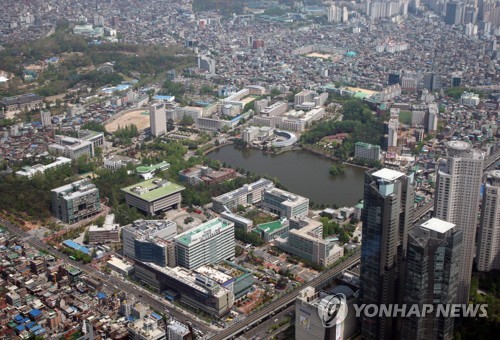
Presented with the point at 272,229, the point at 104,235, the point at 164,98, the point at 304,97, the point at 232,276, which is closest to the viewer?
the point at 232,276

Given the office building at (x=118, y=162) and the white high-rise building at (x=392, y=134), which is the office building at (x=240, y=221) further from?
the white high-rise building at (x=392, y=134)

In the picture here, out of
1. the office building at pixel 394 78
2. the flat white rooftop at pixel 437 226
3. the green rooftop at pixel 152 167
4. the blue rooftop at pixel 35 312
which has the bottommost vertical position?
the blue rooftop at pixel 35 312

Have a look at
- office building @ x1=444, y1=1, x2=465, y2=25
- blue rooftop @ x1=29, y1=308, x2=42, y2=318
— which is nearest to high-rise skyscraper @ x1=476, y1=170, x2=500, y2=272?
blue rooftop @ x1=29, y1=308, x2=42, y2=318

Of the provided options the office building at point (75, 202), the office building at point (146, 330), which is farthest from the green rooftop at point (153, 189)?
the office building at point (146, 330)

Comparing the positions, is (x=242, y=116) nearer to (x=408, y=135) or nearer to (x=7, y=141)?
(x=408, y=135)

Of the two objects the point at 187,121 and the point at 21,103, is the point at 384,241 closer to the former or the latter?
the point at 187,121

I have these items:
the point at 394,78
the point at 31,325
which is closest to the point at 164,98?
the point at 394,78

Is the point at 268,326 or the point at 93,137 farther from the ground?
the point at 93,137
